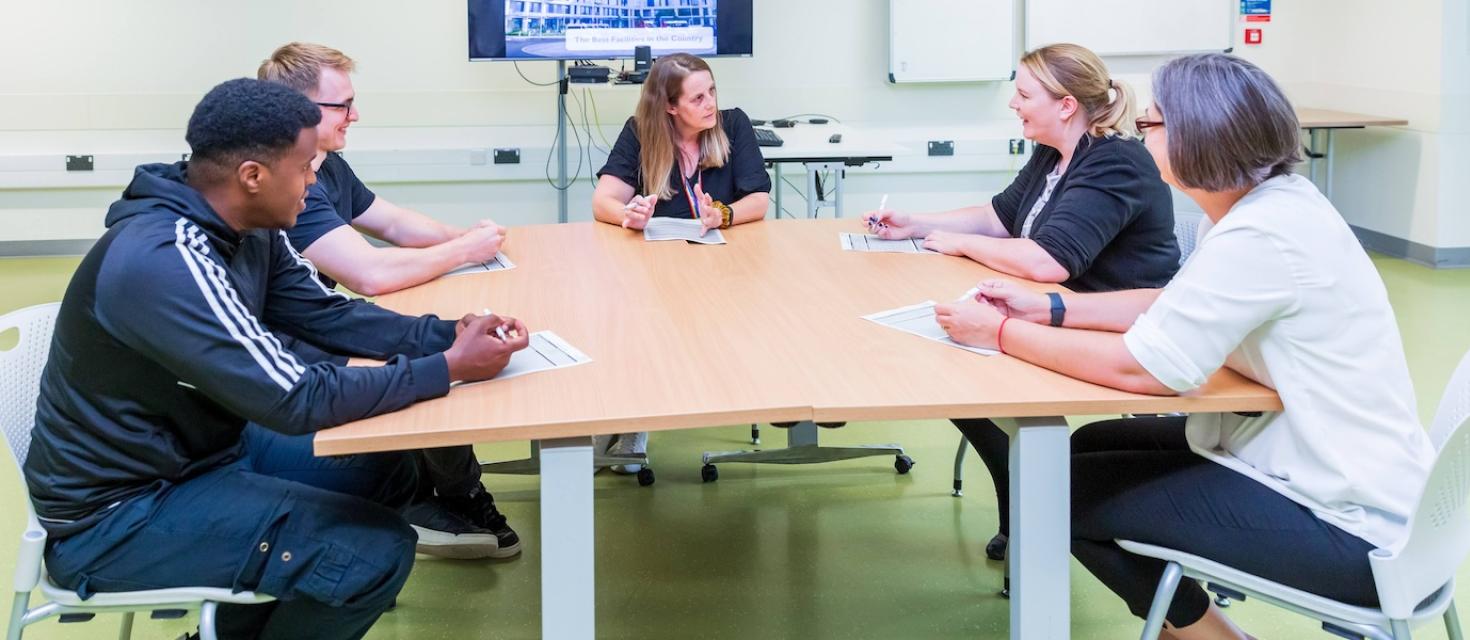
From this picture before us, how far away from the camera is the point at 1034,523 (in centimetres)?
199

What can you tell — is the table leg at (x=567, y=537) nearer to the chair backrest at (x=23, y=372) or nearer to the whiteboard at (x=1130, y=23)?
the chair backrest at (x=23, y=372)

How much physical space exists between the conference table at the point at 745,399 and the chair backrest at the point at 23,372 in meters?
0.54

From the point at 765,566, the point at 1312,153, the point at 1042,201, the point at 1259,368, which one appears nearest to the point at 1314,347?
the point at 1259,368

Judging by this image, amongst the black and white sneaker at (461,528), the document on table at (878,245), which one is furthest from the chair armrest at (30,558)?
the document on table at (878,245)

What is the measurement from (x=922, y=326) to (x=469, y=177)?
4502 mm

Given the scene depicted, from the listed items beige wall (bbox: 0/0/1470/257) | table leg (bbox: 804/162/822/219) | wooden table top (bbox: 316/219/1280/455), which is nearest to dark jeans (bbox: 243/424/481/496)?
wooden table top (bbox: 316/219/1280/455)

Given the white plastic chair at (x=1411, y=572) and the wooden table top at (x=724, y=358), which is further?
the wooden table top at (x=724, y=358)

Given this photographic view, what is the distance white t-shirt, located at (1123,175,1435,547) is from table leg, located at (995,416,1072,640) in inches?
6.9

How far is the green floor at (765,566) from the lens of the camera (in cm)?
270

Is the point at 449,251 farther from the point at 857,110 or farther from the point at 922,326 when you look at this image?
the point at 857,110

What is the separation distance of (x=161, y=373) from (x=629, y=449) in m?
1.81

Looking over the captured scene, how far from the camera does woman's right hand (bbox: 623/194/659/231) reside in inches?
138

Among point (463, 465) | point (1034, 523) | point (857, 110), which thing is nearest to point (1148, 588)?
point (1034, 523)

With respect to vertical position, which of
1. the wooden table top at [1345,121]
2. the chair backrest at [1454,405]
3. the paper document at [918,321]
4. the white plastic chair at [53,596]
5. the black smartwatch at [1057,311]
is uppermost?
the wooden table top at [1345,121]
